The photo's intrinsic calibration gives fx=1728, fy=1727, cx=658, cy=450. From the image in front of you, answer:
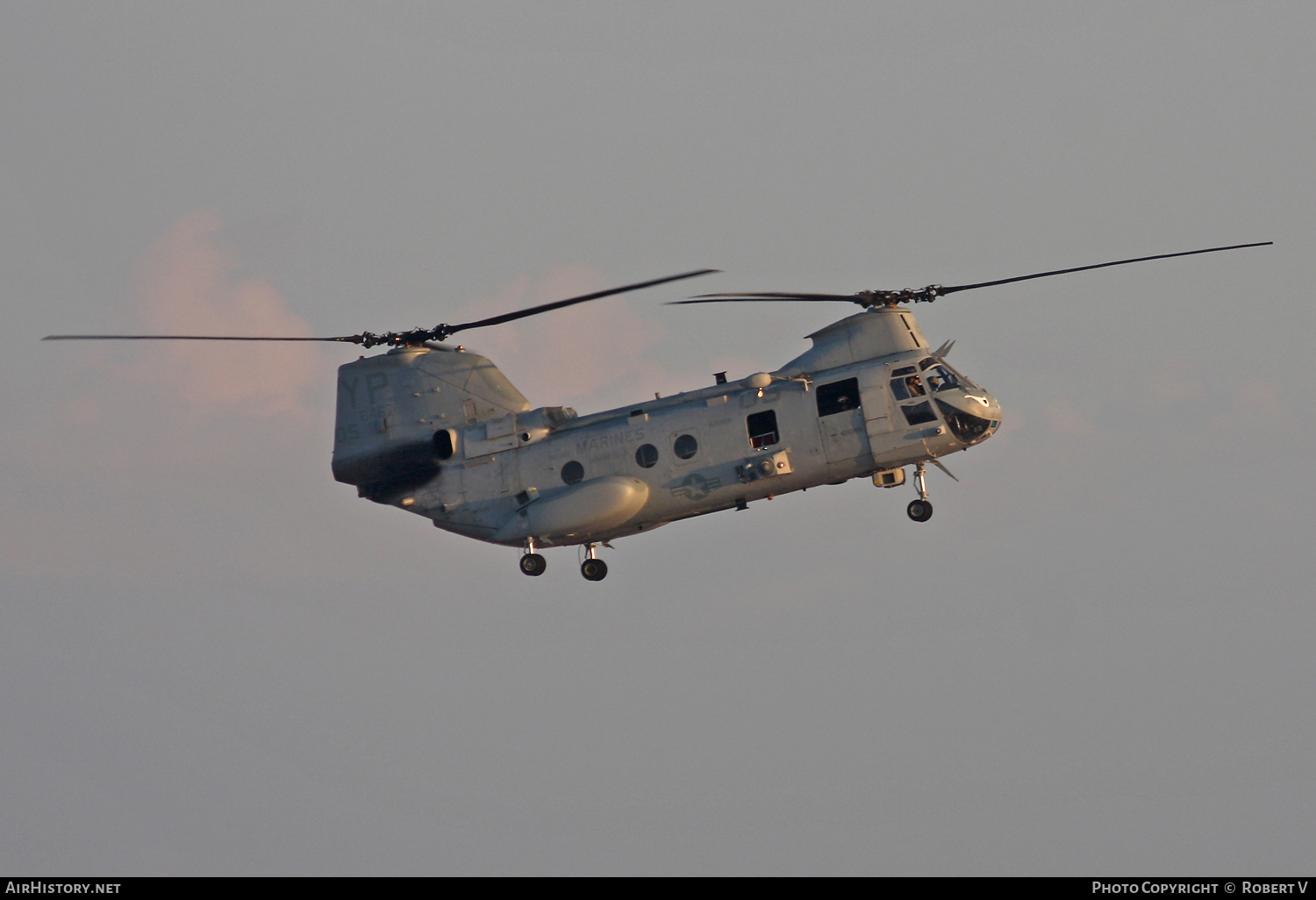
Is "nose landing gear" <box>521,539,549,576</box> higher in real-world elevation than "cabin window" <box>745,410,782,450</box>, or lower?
lower

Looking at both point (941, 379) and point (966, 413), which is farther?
point (941, 379)

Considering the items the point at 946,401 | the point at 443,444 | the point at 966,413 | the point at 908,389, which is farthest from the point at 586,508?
the point at 966,413

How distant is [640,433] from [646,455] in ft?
2.08

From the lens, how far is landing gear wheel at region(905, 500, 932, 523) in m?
43.3

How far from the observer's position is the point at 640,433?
44.5 metres

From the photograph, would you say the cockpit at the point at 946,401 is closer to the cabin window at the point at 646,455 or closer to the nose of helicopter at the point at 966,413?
the nose of helicopter at the point at 966,413

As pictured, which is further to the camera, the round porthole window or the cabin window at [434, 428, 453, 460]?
the cabin window at [434, 428, 453, 460]

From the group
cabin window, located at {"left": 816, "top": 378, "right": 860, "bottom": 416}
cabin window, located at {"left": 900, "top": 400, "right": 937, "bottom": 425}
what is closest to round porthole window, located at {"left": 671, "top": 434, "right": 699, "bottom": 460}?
cabin window, located at {"left": 816, "top": 378, "right": 860, "bottom": 416}

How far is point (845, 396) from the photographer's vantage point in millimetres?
42938

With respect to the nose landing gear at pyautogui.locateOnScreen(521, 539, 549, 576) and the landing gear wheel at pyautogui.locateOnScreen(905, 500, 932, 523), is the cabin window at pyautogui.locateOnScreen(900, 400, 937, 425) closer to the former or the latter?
the landing gear wheel at pyautogui.locateOnScreen(905, 500, 932, 523)

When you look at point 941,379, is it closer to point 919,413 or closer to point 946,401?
point 946,401

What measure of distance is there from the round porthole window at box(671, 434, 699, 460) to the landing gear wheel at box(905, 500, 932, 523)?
221 inches

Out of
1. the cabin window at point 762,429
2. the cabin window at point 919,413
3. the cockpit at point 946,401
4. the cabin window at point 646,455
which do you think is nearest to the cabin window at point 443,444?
the cabin window at point 646,455
